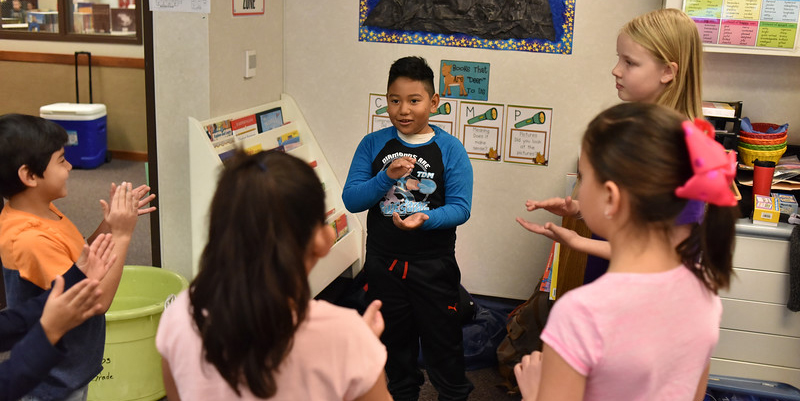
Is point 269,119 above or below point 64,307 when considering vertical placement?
above

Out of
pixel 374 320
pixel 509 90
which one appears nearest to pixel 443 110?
pixel 509 90

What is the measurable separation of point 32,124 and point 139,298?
138 cm

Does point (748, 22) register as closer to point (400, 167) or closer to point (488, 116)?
point (488, 116)

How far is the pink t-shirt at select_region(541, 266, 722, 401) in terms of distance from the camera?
1.10 metres

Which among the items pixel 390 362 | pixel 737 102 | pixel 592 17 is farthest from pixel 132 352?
pixel 737 102

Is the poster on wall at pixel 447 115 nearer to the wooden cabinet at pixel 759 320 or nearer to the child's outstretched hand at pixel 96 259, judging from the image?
the wooden cabinet at pixel 759 320

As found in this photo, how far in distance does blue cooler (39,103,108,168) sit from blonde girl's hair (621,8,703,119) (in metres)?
4.97

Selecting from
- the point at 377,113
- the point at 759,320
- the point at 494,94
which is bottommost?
the point at 759,320

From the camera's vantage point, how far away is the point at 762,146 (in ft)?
9.40

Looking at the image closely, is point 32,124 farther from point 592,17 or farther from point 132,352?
point 592,17

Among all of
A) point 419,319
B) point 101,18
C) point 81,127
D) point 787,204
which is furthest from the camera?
point 101,18

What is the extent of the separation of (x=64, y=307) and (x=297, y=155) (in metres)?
1.92

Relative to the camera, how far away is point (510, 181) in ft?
11.5

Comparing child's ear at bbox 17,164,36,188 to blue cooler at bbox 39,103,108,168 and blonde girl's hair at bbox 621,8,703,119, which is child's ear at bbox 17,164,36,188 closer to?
blonde girl's hair at bbox 621,8,703,119
